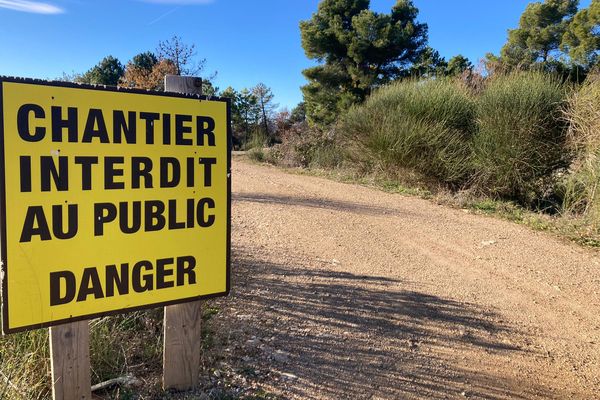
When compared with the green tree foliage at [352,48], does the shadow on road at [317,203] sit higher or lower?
lower

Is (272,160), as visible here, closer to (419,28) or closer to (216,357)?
(419,28)

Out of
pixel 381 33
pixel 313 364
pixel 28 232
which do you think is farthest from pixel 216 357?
pixel 381 33

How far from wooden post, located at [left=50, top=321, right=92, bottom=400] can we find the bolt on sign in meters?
0.07

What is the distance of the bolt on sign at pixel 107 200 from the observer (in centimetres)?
196

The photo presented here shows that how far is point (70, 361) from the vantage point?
7.04ft

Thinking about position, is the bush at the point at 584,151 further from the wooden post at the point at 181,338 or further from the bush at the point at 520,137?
the wooden post at the point at 181,338

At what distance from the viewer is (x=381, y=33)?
2123 centimetres

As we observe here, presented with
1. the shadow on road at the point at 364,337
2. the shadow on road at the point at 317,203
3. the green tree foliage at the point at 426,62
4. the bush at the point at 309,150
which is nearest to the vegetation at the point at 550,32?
the green tree foliage at the point at 426,62

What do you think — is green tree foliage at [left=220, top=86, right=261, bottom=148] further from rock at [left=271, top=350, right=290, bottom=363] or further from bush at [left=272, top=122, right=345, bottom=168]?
rock at [left=271, top=350, right=290, bottom=363]

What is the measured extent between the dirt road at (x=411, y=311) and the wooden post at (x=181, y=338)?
1.66ft

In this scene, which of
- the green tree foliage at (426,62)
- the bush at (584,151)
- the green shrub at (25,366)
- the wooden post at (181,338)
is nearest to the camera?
the green shrub at (25,366)

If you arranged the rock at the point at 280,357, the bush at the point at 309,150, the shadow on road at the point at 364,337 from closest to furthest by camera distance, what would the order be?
the shadow on road at the point at 364,337, the rock at the point at 280,357, the bush at the point at 309,150

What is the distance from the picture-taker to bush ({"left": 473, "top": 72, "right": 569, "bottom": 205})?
8.95 m

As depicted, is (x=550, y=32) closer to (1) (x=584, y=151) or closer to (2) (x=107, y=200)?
(1) (x=584, y=151)
